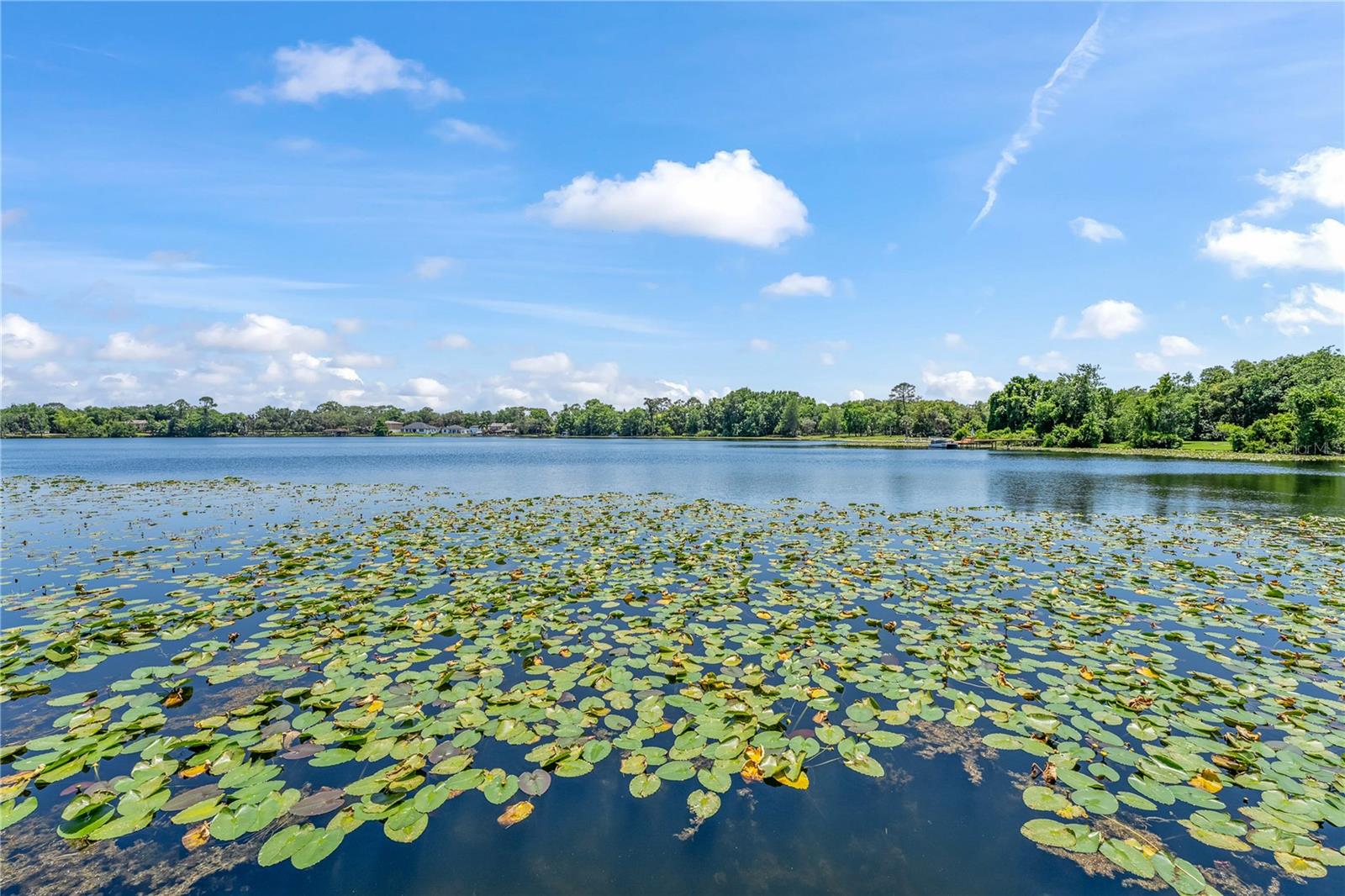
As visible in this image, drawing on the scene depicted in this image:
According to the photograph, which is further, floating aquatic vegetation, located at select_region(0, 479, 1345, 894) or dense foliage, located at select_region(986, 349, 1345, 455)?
dense foliage, located at select_region(986, 349, 1345, 455)

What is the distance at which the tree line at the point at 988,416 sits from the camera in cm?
6556

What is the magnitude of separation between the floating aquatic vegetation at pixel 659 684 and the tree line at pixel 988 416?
228 ft

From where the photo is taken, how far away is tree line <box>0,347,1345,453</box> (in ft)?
215

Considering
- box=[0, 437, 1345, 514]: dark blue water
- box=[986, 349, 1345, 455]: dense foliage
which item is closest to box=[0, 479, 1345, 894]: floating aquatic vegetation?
box=[0, 437, 1345, 514]: dark blue water

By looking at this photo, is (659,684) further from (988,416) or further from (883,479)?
(988,416)

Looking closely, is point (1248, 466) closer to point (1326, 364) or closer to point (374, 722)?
point (1326, 364)

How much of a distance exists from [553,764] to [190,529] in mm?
16360

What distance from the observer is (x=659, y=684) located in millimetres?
6527

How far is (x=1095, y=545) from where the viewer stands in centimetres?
1479

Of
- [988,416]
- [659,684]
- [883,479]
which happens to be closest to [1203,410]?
[988,416]

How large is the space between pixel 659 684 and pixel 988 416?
117923 mm

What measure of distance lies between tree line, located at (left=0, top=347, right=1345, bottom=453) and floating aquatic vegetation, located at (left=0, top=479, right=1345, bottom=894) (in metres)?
69.6

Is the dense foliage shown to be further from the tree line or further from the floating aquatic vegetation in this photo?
the floating aquatic vegetation

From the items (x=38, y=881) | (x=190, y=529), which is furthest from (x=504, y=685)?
(x=190, y=529)
